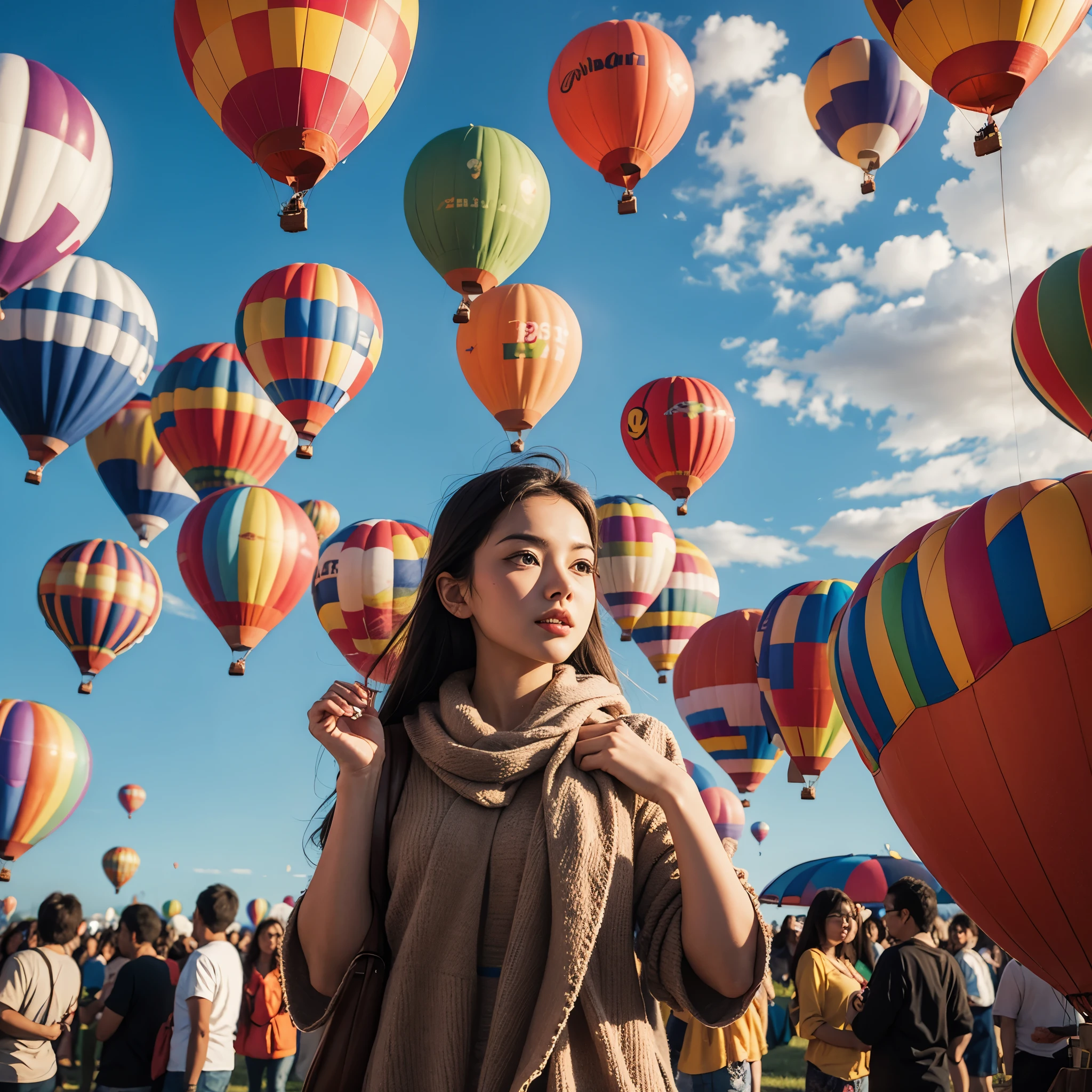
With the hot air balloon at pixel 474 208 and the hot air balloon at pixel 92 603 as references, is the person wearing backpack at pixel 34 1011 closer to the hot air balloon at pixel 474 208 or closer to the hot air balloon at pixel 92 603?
the hot air balloon at pixel 474 208

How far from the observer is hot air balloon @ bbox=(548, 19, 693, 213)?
14.6 metres

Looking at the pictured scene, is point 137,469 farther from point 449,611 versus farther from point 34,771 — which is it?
point 449,611

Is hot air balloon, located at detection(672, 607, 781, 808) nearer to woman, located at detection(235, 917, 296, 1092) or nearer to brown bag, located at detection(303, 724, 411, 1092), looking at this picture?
woman, located at detection(235, 917, 296, 1092)

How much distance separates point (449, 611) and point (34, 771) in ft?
51.9

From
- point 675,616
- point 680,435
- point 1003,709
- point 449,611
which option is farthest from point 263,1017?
point 675,616

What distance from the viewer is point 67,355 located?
1573 cm

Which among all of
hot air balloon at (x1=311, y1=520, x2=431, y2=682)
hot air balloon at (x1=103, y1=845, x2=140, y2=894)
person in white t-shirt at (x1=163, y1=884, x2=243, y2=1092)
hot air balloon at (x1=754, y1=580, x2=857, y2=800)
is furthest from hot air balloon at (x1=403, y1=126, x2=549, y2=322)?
hot air balloon at (x1=103, y1=845, x2=140, y2=894)

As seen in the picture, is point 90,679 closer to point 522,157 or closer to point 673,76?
point 522,157

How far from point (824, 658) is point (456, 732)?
46.5 ft

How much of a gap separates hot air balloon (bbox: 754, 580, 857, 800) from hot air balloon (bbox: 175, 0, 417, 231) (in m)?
9.28

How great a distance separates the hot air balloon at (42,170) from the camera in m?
11.9

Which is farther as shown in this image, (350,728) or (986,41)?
(986,41)

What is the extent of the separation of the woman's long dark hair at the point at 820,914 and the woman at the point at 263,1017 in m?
3.55

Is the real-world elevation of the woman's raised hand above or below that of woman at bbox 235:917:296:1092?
above
